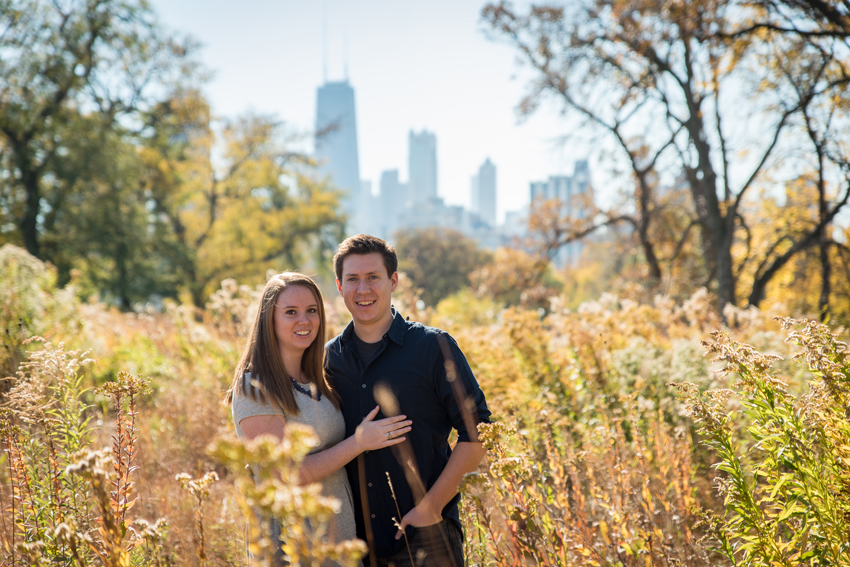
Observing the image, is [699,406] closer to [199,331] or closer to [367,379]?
[367,379]

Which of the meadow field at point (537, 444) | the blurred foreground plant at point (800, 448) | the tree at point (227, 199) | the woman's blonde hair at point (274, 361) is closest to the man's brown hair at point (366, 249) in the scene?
the woman's blonde hair at point (274, 361)

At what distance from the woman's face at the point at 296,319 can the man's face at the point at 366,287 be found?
176mm

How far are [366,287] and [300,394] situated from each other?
1.88ft

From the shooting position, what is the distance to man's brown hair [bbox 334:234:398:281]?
2551 millimetres

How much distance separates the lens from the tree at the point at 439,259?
137 ft

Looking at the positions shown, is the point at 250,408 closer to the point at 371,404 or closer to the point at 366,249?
the point at 371,404

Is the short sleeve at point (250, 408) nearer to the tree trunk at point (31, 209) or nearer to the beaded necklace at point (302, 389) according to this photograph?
the beaded necklace at point (302, 389)

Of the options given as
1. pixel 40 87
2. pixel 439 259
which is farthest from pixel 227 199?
pixel 439 259

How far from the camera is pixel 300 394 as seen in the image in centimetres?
228

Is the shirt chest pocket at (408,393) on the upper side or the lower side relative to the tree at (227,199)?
lower

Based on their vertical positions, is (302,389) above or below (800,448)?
above

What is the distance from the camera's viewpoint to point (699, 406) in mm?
1732

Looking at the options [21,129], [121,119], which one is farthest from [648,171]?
[121,119]

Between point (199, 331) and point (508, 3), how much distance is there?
33.4ft
